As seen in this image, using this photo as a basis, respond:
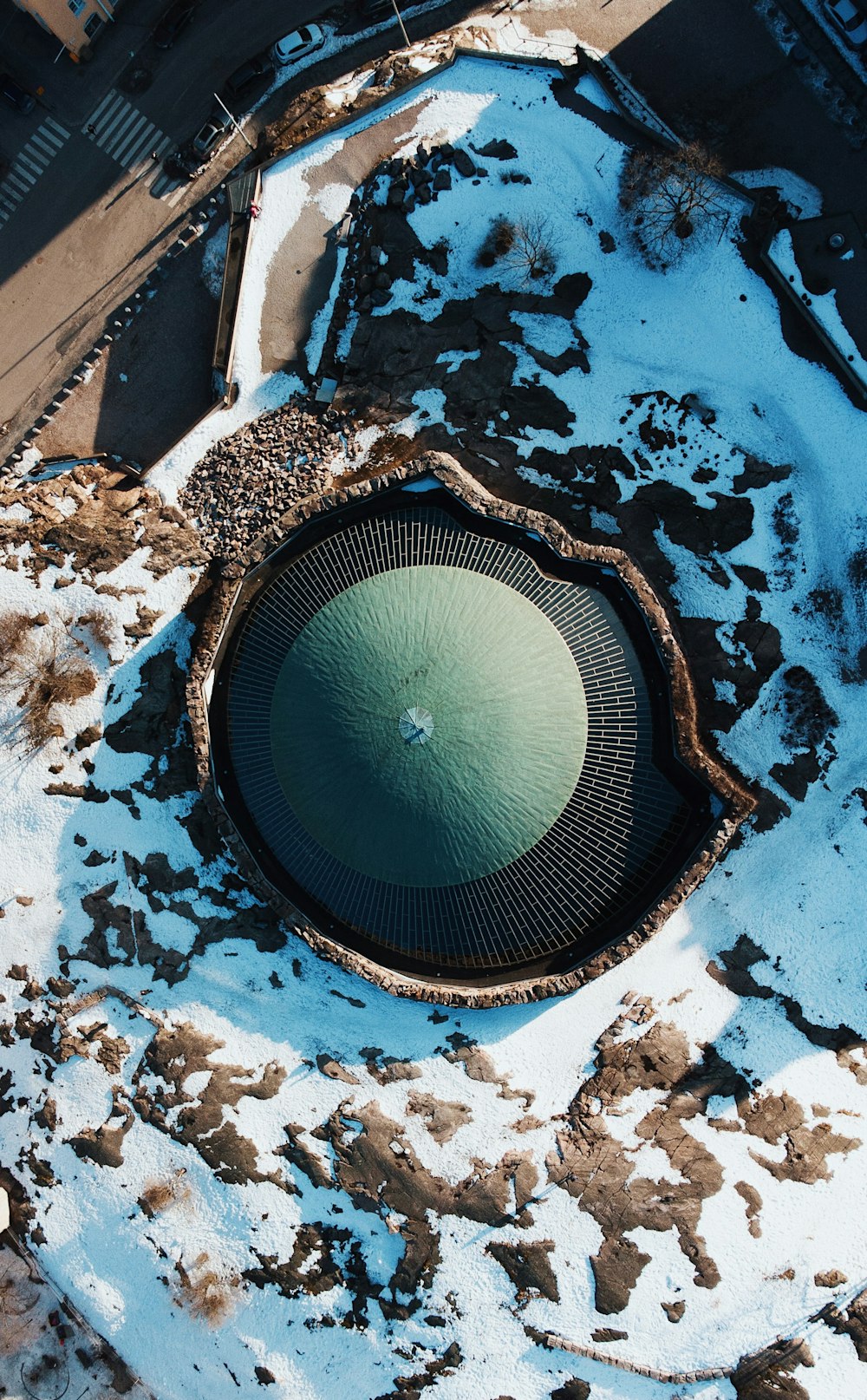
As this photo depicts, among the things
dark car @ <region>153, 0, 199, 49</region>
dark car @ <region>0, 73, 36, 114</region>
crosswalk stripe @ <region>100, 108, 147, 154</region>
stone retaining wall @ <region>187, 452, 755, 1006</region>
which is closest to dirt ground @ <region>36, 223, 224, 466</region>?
crosswalk stripe @ <region>100, 108, 147, 154</region>

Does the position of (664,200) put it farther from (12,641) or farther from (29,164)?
(12,641)

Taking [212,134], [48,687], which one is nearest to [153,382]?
[212,134]

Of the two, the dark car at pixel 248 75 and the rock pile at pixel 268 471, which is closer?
the rock pile at pixel 268 471

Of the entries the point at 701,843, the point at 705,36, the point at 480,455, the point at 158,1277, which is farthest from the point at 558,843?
the point at 705,36

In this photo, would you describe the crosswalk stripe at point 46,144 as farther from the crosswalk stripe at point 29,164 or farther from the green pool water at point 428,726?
the green pool water at point 428,726

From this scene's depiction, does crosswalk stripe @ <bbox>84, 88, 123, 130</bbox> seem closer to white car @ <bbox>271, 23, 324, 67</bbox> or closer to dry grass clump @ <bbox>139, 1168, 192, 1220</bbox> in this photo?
white car @ <bbox>271, 23, 324, 67</bbox>

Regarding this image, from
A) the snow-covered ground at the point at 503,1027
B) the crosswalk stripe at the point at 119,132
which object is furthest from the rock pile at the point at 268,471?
the crosswalk stripe at the point at 119,132

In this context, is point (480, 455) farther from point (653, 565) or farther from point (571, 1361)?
point (571, 1361)
